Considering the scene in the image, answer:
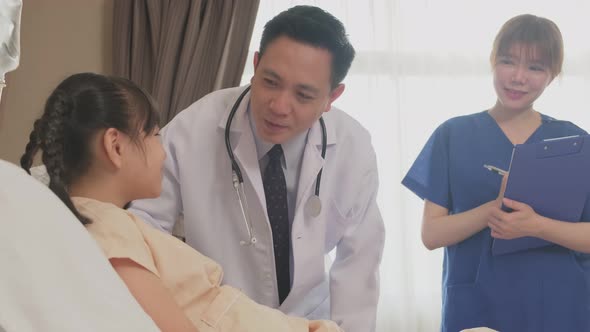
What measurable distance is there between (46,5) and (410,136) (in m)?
1.58

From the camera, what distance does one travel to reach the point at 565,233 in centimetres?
173

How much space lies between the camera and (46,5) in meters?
2.99

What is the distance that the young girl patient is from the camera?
122cm

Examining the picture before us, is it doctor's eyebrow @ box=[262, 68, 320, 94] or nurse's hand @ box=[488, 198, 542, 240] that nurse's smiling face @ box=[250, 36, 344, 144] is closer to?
doctor's eyebrow @ box=[262, 68, 320, 94]

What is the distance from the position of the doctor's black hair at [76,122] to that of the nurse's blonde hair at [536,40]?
1037 mm

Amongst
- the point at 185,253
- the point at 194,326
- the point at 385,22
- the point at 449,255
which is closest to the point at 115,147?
the point at 185,253

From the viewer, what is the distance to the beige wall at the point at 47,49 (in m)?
2.98

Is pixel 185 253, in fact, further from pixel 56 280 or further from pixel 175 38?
pixel 175 38

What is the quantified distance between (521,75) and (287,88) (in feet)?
2.07

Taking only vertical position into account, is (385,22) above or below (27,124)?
above

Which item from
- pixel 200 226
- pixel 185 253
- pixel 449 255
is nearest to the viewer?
pixel 185 253

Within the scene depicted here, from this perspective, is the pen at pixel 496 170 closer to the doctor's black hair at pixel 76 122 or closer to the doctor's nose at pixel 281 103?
the doctor's nose at pixel 281 103

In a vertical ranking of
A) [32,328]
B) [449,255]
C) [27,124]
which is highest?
[32,328]

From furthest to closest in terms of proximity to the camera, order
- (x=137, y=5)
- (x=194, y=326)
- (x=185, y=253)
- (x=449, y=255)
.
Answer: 1. (x=137, y=5)
2. (x=449, y=255)
3. (x=185, y=253)
4. (x=194, y=326)
